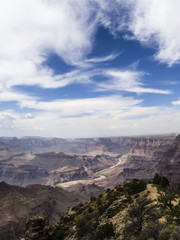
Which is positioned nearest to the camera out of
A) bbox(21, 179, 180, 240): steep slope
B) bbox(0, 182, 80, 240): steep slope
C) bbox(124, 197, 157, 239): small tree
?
bbox(21, 179, 180, 240): steep slope

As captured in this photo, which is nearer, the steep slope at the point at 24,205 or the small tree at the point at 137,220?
the small tree at the point at 137,220

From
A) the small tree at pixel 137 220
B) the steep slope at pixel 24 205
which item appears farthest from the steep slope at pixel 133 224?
the steep slope at pixel 24 205

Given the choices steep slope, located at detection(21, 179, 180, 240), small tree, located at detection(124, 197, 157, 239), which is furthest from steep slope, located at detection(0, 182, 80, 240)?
small tree, located at detection(124, 197, 157, 239)

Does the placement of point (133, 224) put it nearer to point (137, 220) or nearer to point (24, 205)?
point (137, 220)

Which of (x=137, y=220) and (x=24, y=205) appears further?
(x=24, y=205)

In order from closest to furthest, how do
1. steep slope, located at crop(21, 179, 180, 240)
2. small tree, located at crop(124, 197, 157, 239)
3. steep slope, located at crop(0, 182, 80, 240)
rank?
1. steep slope, located at crop(21, 179, 180, 240)
2. small tree, located at crop(124, 197, 157, 239)
3. steep slope, located at crop(0, 182, 80, 240)

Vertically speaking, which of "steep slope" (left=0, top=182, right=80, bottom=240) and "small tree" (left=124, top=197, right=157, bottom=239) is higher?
"small tree" (left=124, top=197, right=157, bottom=239)

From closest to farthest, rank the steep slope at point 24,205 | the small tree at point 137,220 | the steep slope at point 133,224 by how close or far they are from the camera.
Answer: the steep slope at point 133,224, the small tree at point 137,220, the steep slope at point 24,205

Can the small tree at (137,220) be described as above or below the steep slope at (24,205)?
above

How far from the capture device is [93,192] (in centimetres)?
17962

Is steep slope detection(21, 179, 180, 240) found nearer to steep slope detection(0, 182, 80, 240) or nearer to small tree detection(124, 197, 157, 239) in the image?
small tree detection(124, 197, 157, 239)

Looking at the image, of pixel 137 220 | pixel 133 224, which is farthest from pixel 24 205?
pixel 133 224

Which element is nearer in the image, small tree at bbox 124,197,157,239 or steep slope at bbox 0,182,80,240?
small tree at bbox 124,197,157,239

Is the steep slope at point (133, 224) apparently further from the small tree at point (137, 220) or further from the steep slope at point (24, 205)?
the steep slope at point (24, 205)
